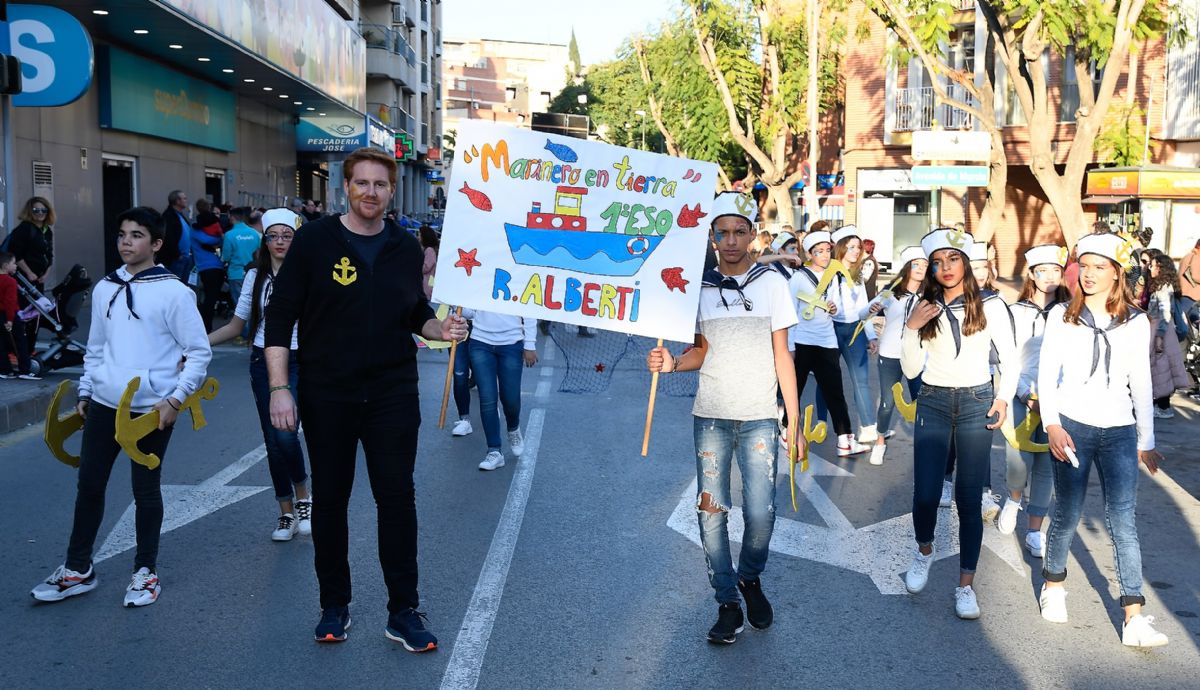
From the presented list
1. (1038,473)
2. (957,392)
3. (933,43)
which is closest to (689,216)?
(957,392)

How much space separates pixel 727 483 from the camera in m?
5.31

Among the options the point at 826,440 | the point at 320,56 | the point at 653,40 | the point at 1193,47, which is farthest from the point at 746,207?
the point at 653,40

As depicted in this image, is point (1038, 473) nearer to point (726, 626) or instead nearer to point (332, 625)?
point (726, 626)

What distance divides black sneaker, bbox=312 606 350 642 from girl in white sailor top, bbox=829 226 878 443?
230 inches

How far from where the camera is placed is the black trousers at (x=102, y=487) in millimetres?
A: 5586

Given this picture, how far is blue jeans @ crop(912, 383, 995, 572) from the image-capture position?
5703 millimetres

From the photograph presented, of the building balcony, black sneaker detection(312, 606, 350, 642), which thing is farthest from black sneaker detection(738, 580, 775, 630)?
the building balcony

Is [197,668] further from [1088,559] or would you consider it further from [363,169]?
[1088,559]

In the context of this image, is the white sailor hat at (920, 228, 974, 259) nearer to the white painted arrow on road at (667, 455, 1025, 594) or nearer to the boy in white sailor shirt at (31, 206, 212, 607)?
the white painted arrow on road at (667, 455, 1025, 594)

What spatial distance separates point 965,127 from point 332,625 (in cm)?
3216

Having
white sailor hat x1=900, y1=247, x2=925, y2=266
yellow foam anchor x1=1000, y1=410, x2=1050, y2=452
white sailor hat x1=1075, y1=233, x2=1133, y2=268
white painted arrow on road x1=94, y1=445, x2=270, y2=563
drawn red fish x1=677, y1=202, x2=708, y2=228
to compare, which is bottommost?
white painted arrow on road x1=94, y1=445, x2=270, y2=563

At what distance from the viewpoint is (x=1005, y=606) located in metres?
5.83

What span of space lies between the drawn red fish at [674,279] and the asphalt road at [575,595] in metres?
1.49

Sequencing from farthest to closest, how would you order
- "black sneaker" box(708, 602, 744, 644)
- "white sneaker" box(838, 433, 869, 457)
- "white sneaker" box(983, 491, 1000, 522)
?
"white sneaker" box(838, 433, 869, 457) < "white sneaker" box(983, 491, 1000, 522) < "black sneaker" box(708, 602, 744, 644)
